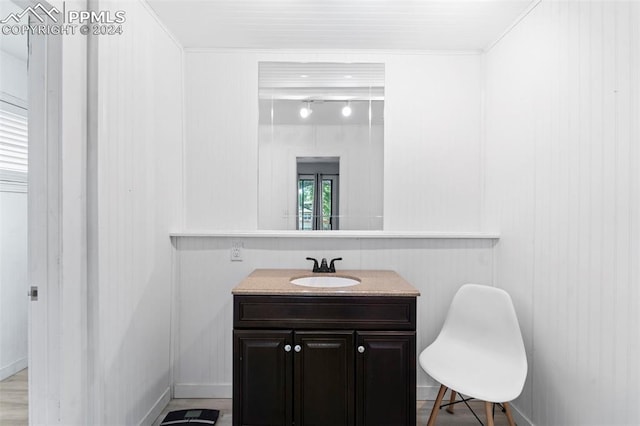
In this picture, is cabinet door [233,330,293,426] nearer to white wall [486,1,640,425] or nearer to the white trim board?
the white trim board

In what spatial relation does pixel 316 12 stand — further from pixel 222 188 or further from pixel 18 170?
pixel 18 170

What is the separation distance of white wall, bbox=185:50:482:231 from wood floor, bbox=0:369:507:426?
1.17 m

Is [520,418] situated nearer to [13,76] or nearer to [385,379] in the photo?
[385,379]

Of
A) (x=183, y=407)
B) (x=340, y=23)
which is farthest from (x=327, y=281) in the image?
(x=340, y=23)

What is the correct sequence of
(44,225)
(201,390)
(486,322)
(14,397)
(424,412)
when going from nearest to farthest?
1. (44,225)
2. (14,397)
3. (486,322)
4. (424,412)
5. (201,390)

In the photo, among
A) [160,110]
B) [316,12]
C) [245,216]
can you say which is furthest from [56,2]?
[245,216]

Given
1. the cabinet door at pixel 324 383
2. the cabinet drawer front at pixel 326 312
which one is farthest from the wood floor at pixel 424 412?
the cabinet drawer front at pixel 326 312

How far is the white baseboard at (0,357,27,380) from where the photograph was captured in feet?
6.20

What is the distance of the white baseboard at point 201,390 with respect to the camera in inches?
91.7

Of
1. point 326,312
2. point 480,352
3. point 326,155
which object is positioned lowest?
point 480,352

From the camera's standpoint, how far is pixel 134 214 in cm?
182

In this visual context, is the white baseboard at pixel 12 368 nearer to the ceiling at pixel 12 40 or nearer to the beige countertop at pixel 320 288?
the beige countertop at pixel 320 288

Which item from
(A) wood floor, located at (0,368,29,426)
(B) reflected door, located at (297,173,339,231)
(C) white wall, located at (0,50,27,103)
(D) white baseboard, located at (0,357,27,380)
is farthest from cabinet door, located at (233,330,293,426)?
(C) white wall, located at (0,50,27,103)

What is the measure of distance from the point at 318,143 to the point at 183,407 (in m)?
1.97
